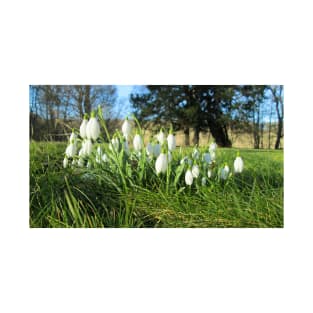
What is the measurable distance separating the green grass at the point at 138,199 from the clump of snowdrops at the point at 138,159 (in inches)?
1.0

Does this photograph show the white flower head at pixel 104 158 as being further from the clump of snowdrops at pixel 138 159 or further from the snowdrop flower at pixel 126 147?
the snowdrop flower at pixel 126 147

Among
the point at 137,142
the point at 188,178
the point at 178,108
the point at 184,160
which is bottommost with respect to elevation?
the point at 188,178

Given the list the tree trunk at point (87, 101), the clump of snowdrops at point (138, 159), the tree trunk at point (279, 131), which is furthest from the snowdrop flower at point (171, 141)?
the tree trunk at point (279, 131)

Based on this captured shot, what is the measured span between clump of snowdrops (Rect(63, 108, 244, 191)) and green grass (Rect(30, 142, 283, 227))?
3cm

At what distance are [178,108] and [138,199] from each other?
663 mm

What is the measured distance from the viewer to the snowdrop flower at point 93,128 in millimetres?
2705

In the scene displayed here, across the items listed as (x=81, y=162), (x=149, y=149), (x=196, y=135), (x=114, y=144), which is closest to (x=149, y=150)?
(x=149, y=149)

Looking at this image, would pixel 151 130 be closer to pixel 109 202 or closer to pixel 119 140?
pixel 119 140

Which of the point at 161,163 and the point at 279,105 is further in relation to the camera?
the point at 279,105

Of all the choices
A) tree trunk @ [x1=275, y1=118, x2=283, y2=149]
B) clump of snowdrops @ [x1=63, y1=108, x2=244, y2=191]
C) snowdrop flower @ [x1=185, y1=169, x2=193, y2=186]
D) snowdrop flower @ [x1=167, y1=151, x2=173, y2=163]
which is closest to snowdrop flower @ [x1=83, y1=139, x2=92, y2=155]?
clump of snowdrops @ [x1=63, y1=108, x2=244, y2=191]

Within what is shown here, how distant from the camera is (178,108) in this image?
9.27 feet

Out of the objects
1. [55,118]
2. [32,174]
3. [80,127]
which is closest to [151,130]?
[80,127]

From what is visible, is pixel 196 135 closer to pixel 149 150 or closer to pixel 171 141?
pixel 171 141

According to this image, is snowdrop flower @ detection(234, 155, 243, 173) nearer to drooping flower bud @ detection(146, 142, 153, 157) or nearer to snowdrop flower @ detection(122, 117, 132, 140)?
drooping flower bud @ detection(146, 142, 153, 157)
